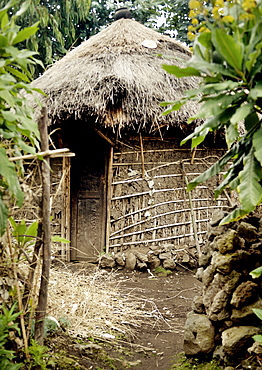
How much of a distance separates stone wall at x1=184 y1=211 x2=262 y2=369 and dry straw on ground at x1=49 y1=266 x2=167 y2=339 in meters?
0.97

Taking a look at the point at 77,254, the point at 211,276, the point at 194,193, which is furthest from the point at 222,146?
the point at 211,276

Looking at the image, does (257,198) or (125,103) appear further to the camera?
(125,103)

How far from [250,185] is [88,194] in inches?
201

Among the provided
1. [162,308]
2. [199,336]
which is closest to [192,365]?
[199,336]

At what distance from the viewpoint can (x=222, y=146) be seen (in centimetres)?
732

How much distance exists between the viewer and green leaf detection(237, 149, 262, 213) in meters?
1.75

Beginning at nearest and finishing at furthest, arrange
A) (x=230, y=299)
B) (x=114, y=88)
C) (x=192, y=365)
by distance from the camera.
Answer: (x=230, y=299)
(x=192, y=365)
(x=114, y=88)

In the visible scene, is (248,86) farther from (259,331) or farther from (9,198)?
(259,331)

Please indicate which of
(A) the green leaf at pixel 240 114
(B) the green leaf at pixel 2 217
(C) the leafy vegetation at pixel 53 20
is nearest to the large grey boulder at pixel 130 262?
(B) the green leaf at pixel 2 217

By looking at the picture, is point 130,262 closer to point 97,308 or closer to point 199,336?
point 97,308

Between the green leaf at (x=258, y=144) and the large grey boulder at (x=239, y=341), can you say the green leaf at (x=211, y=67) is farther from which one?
the large grey boulder at (x=239, y=341)

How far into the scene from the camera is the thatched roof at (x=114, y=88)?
6.00 metres

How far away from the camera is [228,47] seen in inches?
62.6

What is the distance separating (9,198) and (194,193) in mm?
5191
